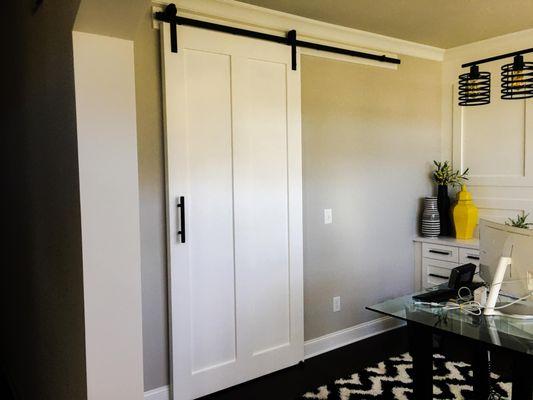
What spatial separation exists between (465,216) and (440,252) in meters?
0.38

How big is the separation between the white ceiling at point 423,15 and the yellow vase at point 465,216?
4.44 feet

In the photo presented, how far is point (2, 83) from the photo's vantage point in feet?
10.0

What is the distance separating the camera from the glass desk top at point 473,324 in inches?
70.6

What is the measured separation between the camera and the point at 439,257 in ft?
12.8

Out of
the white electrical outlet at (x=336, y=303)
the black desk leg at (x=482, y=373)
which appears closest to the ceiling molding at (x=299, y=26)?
the white electrical outlet at (x=336, y=303)

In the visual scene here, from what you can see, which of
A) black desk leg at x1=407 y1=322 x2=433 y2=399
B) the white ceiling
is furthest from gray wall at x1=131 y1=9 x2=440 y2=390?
black desk leg at x1=407 y1=322 x2=433 y2=399

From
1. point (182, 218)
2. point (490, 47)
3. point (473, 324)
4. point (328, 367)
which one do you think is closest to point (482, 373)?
point (473, 324)

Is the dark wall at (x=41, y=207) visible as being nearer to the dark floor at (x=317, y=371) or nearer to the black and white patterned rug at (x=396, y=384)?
the dark floor at (x=317, y=371)

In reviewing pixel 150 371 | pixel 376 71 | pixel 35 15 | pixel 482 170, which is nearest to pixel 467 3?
pixel 376 71

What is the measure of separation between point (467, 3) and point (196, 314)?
2.68 metres

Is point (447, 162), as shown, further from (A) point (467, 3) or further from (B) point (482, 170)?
(A) point (467, 3)

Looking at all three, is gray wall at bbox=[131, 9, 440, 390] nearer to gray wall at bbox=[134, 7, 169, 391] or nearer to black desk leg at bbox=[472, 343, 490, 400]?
gray wall at bbox=[134, 7, 169, 391]

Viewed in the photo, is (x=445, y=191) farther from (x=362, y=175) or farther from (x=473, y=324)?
(x=473, y=324)

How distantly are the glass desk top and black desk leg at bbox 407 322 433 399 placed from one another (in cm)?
8
